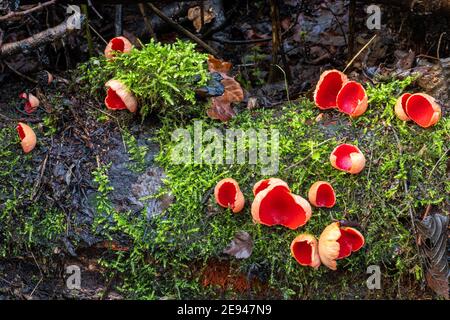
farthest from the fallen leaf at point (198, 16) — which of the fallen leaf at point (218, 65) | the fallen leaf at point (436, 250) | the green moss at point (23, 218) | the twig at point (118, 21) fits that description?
the fallen leaf at point (436, 250)

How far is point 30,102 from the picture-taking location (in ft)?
9.33

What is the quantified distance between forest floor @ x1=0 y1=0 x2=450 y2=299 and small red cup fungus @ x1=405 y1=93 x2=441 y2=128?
0.06 metres

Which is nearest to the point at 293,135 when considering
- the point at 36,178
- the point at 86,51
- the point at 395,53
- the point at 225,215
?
the point at 225,215

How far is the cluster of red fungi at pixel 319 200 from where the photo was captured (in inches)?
87.2

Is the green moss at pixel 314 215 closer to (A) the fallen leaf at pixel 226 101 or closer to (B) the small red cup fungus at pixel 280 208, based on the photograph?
(B) the small red cup fungus at pixel 280 208

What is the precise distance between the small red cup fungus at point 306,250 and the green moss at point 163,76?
901 mm

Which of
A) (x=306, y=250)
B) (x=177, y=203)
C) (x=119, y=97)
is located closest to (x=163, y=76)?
(x=119, y=97)

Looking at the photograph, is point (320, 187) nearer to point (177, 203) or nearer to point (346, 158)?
point (346, 158)

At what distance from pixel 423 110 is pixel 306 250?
0.92m

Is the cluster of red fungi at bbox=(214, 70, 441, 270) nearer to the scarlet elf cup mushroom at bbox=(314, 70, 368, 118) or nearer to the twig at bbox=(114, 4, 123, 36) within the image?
the scarlet elf cup mushroom at bbox=(314, 70, 368, 118)

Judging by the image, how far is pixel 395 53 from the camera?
10.5ft

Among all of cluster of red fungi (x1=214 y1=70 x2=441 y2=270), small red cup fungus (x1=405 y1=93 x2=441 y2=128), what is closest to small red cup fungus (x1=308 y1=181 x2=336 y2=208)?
cluster of red fungi (x1=214 y1=70 x2=441 y2=270)

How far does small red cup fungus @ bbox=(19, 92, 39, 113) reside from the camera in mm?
2842

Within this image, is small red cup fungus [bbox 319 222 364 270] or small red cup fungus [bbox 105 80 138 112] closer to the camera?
small red cup fungus [bbox 319 222 364 270]
